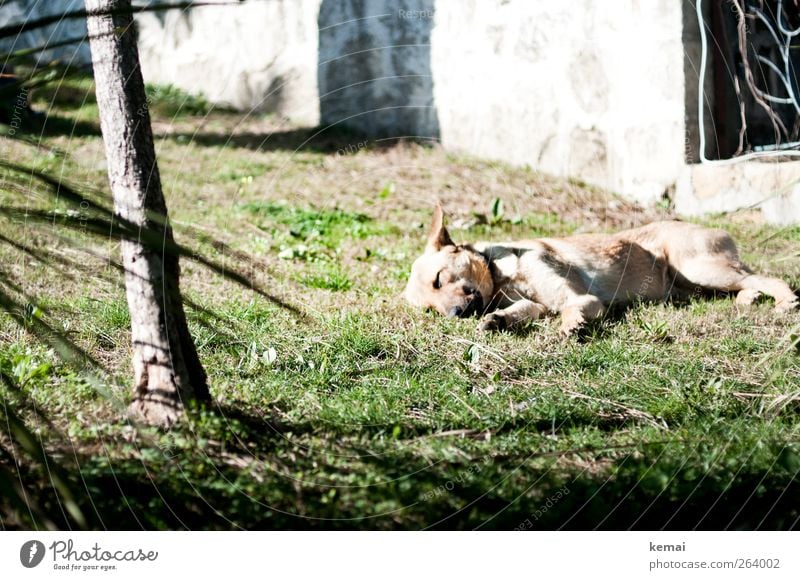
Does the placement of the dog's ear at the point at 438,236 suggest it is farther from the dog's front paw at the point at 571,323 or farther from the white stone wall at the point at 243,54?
the white stone wall at the point at 243,54

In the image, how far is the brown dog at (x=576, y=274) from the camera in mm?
5098

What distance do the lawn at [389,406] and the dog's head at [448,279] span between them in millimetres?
150

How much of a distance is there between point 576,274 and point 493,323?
37.8 inches

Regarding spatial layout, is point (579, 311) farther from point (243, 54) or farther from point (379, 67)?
point (243, 54)

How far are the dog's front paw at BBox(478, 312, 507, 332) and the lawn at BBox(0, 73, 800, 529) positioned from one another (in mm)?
85

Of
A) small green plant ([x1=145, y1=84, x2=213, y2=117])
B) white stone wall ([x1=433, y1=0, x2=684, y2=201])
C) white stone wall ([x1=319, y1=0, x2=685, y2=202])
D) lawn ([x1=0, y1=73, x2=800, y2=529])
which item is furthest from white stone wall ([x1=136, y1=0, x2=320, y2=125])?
lawn ([x1=0, y1=73, x2=800, y2=529])

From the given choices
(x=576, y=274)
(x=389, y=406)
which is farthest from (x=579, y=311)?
(x=389, y=406)

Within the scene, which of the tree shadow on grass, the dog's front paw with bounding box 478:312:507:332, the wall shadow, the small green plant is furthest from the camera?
the small green plant

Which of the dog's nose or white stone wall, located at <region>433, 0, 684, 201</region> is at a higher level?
white stone wall, located at <region>433, 0, 684, 201</region>

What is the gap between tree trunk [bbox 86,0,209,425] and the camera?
313 centimetres

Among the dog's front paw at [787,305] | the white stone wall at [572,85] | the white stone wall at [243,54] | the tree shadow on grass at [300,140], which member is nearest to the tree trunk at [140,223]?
the dog's front paw at [787,305]

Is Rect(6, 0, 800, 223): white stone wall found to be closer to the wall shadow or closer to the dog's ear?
the wall shadow

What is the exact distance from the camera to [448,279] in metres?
5.09
